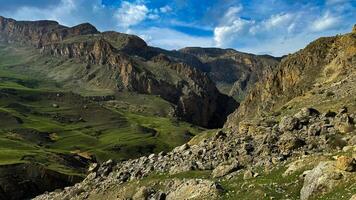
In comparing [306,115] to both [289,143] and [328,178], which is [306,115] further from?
[328,178]

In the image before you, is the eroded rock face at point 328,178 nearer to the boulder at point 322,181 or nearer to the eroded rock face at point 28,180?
the boulder at point 322,181

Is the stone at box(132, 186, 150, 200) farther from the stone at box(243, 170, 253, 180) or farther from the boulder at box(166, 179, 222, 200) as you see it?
the stone at box(243, 170, 253, 180)

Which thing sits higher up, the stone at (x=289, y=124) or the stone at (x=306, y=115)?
the stone at (x=306, y=115)

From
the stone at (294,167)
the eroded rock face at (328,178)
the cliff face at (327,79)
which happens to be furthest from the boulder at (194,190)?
the cliff face at (327,79)

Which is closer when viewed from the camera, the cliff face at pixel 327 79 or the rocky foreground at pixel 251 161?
the rocky foreground at pixel 251 161

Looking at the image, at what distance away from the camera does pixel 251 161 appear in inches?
2078

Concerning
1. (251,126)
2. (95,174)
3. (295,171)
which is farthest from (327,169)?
(95,174)

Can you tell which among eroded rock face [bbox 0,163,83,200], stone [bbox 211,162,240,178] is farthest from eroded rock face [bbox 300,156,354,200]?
eroded rock face [bbox 0,163,83,200]

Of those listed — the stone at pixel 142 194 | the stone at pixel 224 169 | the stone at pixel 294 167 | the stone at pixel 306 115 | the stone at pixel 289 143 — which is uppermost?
the stone at pixel 306 115

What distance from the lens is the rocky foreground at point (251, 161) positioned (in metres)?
37.9

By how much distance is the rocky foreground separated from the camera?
37906mm

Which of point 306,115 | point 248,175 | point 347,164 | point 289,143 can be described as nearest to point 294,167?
point 248,175

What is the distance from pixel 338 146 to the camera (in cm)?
4869

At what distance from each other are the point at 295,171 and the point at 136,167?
26.4 m
